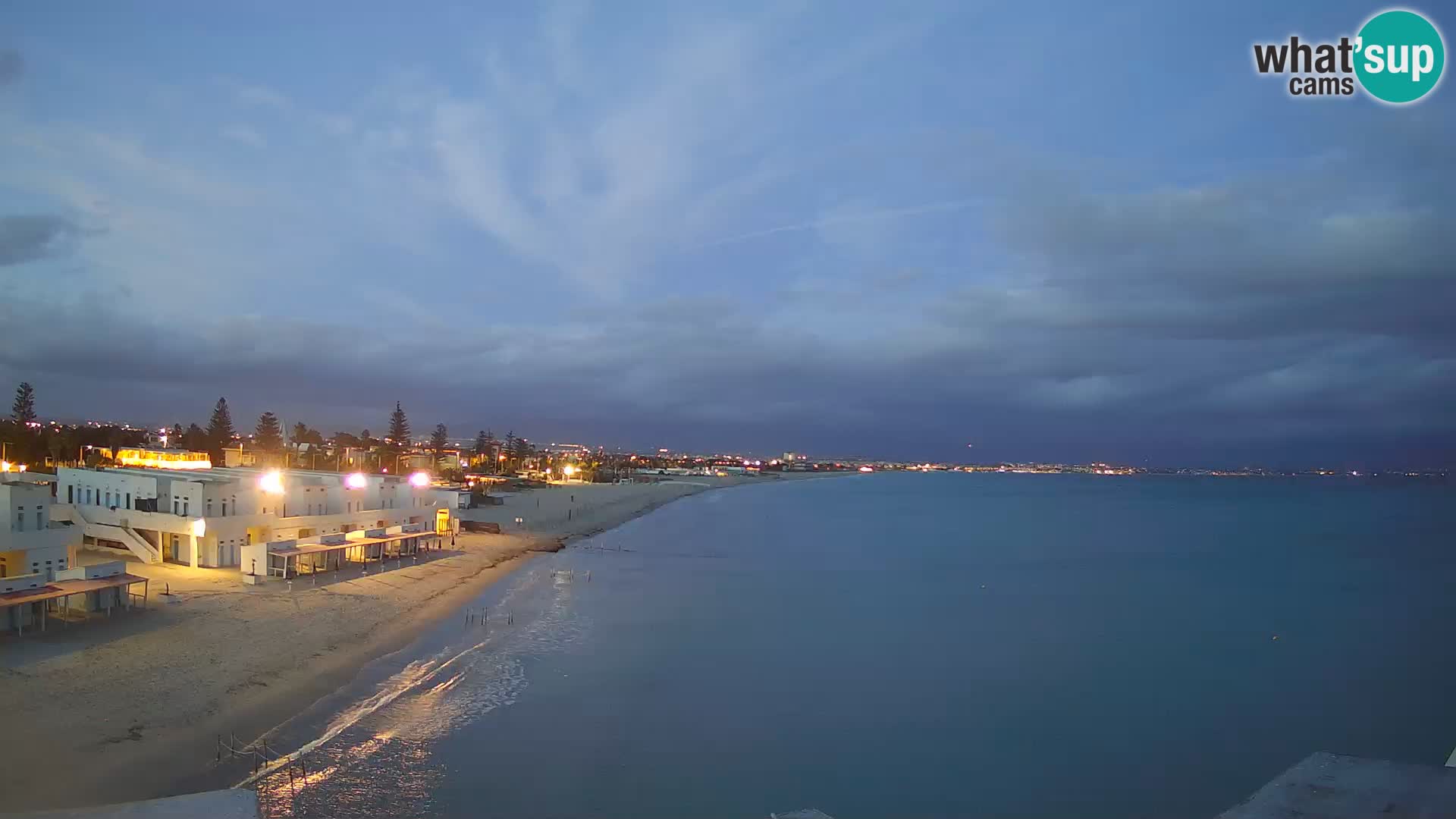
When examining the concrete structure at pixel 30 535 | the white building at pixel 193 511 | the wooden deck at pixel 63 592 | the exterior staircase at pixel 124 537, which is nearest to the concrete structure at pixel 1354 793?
the wooden deck at pixel 63 592

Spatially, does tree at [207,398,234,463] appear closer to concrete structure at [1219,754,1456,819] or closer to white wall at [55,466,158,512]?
white wall at [55,466,158,512]

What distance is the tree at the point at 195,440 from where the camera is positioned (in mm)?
78625

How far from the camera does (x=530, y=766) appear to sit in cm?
1462

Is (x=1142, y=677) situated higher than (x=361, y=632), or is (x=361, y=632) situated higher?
(x=361, y=632)

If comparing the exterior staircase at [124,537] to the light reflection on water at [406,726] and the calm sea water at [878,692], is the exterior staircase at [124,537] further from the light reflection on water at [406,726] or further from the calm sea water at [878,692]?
the light reflection on water at [406,726]

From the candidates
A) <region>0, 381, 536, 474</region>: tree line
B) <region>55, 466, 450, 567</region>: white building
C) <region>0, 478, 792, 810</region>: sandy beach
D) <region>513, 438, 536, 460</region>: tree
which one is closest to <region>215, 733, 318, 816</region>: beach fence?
<region>0, 478, 792, 810</region>: sandy beach

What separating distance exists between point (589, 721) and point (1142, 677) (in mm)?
17154

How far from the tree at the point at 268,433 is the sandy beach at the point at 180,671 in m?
63.0

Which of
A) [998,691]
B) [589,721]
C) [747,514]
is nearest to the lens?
A: [589,721]

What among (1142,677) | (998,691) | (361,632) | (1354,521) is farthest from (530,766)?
(1354,521)

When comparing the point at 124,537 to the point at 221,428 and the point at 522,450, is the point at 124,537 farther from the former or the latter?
the point at 522,450

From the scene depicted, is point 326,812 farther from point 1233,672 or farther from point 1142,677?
point 1233,672

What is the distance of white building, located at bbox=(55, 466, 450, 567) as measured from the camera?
26891 mm

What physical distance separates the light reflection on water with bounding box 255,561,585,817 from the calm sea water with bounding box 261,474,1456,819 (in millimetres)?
70
